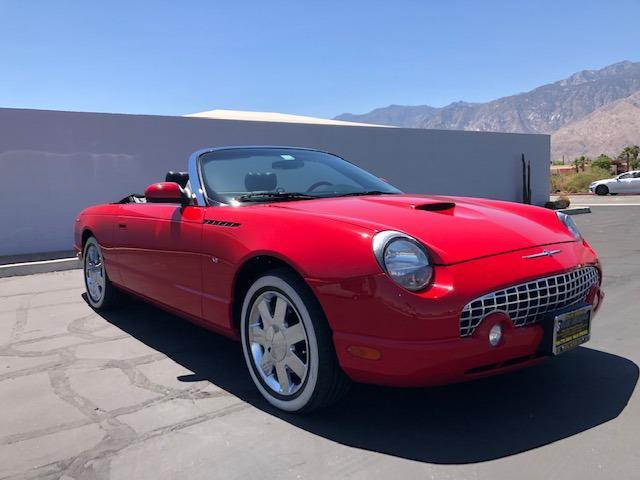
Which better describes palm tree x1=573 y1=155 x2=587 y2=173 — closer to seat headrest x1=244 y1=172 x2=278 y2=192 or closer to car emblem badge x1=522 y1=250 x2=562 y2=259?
seat headrest x1=244 y1=172 x2=278 y2=192

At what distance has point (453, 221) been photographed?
9.29ft

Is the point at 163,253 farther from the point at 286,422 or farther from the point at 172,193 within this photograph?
the point at 286,422

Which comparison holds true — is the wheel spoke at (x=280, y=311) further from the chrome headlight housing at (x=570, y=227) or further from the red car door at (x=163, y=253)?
the chrome headlight housing at (x=570, y=227)

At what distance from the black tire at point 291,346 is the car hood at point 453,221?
0.44m

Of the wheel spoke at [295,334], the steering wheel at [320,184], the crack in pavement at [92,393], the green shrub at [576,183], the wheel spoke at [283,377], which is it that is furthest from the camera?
the green shrub at [576,183]

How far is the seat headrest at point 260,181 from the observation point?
3678 mm

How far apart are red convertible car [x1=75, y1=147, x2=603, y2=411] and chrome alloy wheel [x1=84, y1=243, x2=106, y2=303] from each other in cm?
162

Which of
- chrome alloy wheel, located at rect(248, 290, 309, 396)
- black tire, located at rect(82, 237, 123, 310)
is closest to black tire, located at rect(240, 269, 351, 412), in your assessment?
chrome alloy wheel, located at rect(248, 290, 309, 396)

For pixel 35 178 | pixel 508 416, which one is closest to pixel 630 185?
pixel 35 178

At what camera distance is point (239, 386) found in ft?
10.8

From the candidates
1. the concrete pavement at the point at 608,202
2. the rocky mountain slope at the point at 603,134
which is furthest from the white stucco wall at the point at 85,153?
the rocky mountain slope at the point at 603,134

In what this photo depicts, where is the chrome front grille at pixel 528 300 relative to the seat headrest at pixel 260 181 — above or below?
below

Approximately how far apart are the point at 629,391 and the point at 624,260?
5.01 metres

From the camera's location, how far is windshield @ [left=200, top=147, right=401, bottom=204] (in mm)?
3604
